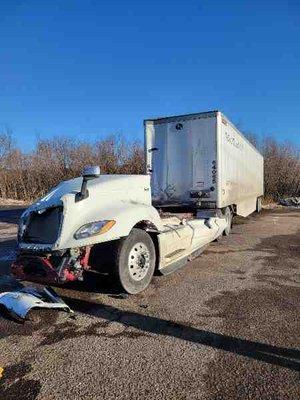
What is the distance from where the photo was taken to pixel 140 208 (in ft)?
21.2

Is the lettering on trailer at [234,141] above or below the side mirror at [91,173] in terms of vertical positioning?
above

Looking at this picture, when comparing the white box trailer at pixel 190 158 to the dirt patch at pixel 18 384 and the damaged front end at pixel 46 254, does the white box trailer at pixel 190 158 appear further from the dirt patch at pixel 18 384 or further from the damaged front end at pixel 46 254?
the dirt patch at pixel 18 384

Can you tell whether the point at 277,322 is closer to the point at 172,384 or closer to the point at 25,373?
the point at 172,384

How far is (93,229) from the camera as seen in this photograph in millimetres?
5648

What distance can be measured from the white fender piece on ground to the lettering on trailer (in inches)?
288

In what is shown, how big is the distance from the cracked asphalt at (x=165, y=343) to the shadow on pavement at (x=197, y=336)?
10 mm

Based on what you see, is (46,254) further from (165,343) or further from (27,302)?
(165,343)

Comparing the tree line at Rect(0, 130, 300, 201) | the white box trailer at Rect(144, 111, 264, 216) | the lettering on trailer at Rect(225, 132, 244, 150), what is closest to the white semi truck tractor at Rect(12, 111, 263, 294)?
the white box trailer at Rect(144, 111, 264, 216)

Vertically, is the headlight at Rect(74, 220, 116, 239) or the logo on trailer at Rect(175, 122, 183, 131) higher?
the logo on trailer at Rect(175, 122, 183, 131)

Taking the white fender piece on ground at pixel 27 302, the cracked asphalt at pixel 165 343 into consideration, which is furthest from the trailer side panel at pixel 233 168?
the white fender piece on ground at pixel 27 302

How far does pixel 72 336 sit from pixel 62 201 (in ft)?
6.23

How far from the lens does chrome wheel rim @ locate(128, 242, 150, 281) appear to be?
20.3ft

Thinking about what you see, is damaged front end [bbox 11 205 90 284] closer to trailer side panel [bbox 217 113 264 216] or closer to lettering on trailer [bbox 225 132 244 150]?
trailer side panel [bbox 217 113 264 216]

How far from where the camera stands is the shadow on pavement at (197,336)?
4074mm
